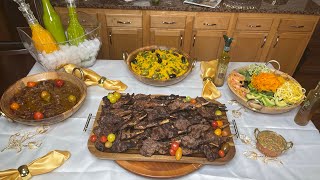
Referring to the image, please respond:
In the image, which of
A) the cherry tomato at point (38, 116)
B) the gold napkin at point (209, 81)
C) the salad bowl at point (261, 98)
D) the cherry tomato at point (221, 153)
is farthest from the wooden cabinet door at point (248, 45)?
the cherry tomato at point (38, 116)

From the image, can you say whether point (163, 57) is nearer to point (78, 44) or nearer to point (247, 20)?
point (78, 44)

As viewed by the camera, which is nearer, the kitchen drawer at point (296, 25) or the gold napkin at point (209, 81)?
the gold napkin at point (209, 81)

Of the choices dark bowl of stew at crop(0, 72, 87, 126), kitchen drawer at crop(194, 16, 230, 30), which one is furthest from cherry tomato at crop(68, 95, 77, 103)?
kitchen drawer at crop(194, 16, 230, 30)

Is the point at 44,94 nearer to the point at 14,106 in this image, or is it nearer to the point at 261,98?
the point at 14,106

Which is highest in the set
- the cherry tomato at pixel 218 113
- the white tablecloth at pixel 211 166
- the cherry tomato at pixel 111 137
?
the cherry tomato at pixel 218 113

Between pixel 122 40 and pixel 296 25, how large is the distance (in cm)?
184

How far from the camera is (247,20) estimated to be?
7.83 feet

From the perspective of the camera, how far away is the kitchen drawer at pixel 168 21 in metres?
2.37

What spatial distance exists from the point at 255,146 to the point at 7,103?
1172 millimetres

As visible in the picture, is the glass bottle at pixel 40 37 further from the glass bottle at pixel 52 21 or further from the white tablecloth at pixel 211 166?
the white tablecloth at pixel 211 166

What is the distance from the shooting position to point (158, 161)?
95 centimetres

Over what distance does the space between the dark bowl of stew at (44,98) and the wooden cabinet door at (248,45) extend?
6.24 ft

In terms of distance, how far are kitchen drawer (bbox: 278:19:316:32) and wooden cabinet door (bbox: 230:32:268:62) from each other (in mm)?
178

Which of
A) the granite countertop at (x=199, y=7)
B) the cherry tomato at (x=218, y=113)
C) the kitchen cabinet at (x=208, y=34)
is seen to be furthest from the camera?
the kitchen cabinet at (x=208, y=34)
